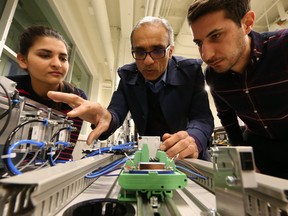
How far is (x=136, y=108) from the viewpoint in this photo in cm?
122

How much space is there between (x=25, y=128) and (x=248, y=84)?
1159 millimetres

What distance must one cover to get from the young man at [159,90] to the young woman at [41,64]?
38cm

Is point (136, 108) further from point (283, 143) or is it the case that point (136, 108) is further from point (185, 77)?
point (283, 143)

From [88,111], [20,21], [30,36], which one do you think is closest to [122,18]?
[20,21]

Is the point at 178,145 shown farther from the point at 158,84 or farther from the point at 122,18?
the point at 122,18

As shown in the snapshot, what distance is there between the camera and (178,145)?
26.0 inches

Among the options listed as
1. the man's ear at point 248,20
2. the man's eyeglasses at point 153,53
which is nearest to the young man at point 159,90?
the man's eyeglasses at point 153,53

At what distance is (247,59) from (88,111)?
3.19 ft

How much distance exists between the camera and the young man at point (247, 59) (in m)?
0.97

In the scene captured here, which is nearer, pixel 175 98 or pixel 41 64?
pixel 41 64

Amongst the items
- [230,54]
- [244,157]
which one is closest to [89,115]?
[244,157]

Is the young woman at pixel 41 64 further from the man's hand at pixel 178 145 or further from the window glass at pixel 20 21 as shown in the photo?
the man's hand at pixel 178 145

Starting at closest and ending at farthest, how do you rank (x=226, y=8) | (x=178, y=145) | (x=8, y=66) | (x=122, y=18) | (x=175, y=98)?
1. (x=178, y=145)
2. (x=226, y=8)
3. (x=175, y=98)
4. (x=8, y=66)
5. (x=122, y=18)

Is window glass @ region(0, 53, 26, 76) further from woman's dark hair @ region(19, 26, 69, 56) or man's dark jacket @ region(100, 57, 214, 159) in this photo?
man's dark jacket @ region(100, 57, 214, 159)
